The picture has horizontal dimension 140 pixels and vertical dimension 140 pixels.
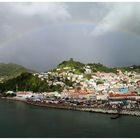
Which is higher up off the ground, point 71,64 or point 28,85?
point 71,64

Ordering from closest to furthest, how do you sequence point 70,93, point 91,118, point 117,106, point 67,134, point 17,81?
1. point 67,134
2. point 91,118
3. point 117,106
4. point 70,93
5. point 17,81

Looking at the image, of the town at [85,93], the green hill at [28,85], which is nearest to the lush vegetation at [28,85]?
the green hill at [28,85]

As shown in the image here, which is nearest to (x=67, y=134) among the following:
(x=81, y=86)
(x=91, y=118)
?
(x=91, y=118)

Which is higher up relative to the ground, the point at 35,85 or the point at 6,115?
the point at 35,85

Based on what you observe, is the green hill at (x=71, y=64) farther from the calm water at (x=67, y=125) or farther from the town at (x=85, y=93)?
the calm water at (x=67, y=125)

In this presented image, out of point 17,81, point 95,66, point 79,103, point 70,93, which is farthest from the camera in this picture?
point 95,66

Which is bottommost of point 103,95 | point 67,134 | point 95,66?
point 67,134

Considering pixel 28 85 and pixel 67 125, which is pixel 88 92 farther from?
pixel 67 125

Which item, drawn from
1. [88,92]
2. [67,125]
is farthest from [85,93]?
[67,125]

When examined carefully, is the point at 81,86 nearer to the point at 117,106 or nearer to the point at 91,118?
the point at 117,106
